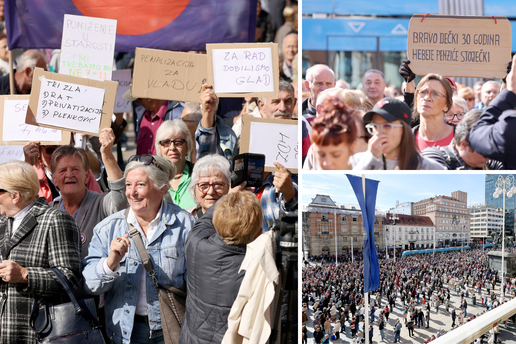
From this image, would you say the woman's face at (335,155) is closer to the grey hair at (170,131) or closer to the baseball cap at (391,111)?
the baseball cap at (391,111)

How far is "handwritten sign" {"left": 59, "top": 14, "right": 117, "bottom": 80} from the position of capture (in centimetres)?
392

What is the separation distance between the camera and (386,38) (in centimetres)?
229

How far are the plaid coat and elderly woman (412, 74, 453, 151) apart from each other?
68.3 inches

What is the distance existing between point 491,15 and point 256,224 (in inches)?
56.4

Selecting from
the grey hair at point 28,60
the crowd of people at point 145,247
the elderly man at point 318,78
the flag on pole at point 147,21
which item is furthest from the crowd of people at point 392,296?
the grey hair at point 28,60

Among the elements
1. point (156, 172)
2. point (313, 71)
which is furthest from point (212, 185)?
point (313, 71)

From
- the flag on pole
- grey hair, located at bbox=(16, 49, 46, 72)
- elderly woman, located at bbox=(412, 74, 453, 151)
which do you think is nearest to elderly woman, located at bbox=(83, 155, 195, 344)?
elderly woman, located at bbox=(412, 74, 453, 151)

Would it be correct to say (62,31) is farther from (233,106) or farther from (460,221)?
(460,221)

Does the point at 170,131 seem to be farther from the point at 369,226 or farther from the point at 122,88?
A: the point at 369,226

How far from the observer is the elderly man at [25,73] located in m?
4.47

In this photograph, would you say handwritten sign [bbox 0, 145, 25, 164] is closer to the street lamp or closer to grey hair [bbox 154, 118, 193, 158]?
grey hair [bbox 154, 118, 193, 158]

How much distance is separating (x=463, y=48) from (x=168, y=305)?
73.0 inches

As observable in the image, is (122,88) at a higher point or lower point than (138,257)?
higher

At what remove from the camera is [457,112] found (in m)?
2.42
